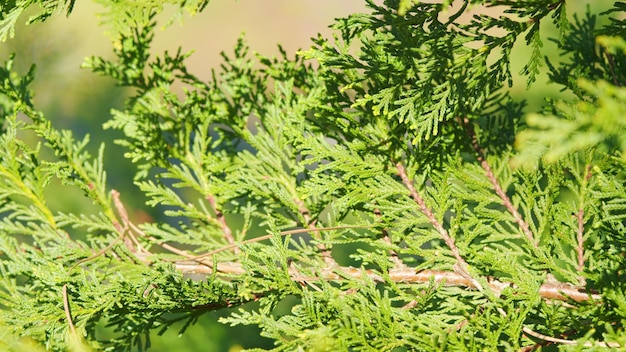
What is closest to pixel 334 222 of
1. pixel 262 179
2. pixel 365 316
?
pixel 262 179

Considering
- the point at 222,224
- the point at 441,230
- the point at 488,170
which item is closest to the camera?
the point at 441,230

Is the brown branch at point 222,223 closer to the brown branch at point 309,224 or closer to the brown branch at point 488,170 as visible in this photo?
the brown branch at point 309,224

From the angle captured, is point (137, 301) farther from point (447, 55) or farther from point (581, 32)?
point (581, 32)

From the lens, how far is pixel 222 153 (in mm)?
1542

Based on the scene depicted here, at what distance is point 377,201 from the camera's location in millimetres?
1262

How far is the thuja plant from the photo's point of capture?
3.44 ft

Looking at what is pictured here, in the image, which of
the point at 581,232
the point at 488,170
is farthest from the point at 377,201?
the point at 581,232

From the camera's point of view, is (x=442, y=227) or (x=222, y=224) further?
(x=222, y=224)

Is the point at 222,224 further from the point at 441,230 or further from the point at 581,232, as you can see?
the point at 581,232

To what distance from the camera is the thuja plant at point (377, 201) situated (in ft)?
3.44

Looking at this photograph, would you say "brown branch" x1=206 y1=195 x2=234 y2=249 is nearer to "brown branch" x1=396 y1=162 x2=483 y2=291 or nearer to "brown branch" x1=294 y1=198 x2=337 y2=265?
"brown branch" x1=294 y1=198 x2=337 y2=265

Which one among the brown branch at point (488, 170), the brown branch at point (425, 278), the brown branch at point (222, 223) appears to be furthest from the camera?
the brown branch at point (222, 223)

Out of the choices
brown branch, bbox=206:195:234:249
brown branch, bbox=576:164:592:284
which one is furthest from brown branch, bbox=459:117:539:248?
brown branch, bbox=206:195:234:249

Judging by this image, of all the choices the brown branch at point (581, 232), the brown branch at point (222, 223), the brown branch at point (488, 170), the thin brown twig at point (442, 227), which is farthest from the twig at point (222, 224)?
the brown branch at point (581, 232)
